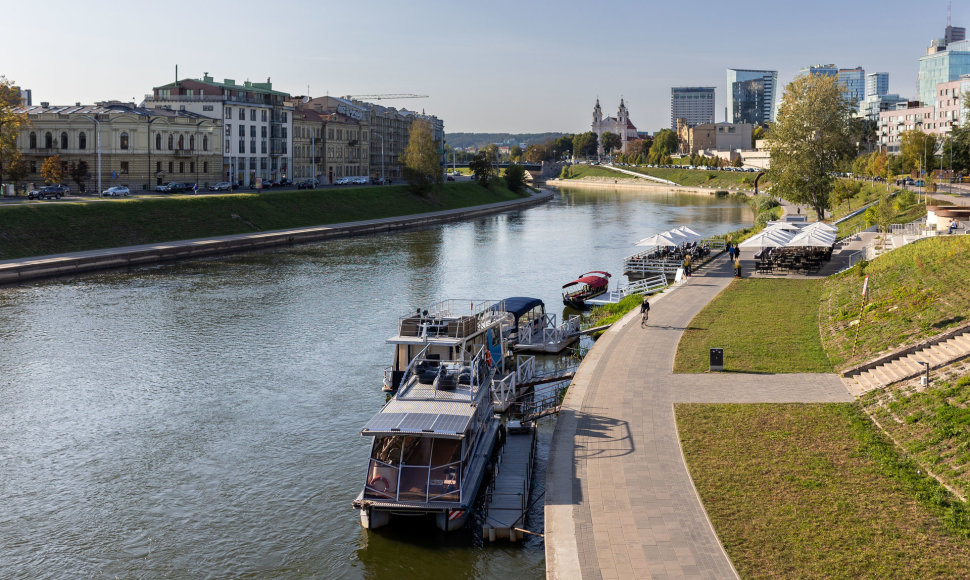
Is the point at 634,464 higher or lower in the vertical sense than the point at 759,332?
lower

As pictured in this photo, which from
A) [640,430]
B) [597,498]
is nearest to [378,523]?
[597,498]

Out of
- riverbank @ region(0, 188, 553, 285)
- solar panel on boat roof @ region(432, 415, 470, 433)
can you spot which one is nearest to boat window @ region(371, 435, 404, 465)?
solar panel on boat roof @ region(432, 415, 470, 433)

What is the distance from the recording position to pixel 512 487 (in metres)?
19.8

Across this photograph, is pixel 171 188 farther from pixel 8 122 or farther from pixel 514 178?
pixel 514 178

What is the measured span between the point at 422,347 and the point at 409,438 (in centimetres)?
768

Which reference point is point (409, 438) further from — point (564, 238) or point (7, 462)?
point (564, 238)

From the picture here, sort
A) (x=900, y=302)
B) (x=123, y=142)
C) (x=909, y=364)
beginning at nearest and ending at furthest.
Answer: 1. (x=909, y=364)
2. (x=900, y=302)
3. (x=123, y=142)

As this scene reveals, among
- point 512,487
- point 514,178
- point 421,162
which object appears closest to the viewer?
point 512,487

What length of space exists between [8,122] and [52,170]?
6.86 m

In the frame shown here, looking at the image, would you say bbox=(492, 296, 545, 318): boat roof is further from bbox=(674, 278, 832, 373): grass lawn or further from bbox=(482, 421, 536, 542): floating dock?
bbox=(482, 421, 536, 542): floating dock

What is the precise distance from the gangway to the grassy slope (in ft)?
116

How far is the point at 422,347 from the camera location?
2647 centimetres

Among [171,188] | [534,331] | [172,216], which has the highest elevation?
[171,188]

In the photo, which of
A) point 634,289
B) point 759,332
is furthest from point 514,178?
point 759,332
